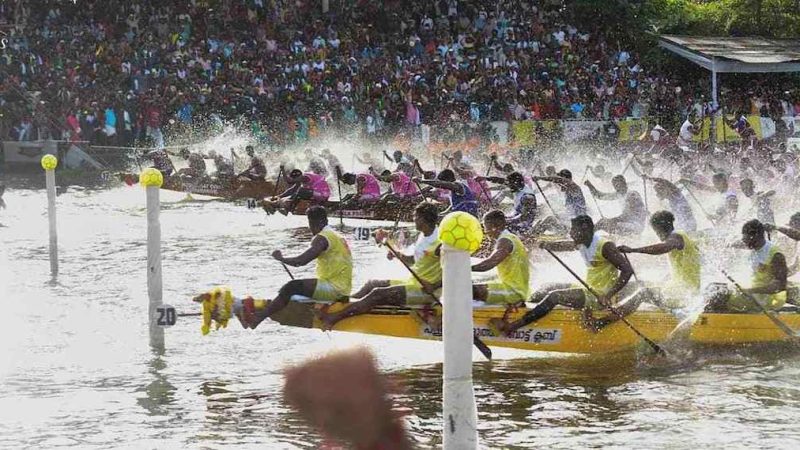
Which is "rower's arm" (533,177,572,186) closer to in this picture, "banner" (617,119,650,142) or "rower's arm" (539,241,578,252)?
"rower's arm" (539,241,578,252)

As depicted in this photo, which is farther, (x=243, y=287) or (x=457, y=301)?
(x=243, y=287)

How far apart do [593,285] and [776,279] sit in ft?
6.15

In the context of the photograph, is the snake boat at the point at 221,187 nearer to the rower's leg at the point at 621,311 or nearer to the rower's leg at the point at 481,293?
the rower's leg at the point at 481,293

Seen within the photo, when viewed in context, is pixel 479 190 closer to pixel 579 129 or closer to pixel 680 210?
pixel 680 210

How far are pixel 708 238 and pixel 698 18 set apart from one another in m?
26.7

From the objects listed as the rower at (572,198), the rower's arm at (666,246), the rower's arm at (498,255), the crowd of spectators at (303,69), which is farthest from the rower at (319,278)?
the crowd of spectators at (303,69)

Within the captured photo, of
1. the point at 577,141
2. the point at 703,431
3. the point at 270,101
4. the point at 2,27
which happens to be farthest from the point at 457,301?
the point at 2,27

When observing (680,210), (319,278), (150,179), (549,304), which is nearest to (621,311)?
(549,304)

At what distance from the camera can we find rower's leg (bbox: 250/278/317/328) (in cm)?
1295

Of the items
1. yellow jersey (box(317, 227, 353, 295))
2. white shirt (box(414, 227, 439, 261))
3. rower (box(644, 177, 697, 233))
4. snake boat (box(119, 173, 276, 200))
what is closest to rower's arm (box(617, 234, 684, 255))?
white shirt (box(414, 227, 439, 261))

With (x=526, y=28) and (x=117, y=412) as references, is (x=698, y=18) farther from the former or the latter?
(x=117, y=412)

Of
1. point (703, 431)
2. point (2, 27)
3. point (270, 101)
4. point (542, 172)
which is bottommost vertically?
point (703, 431)

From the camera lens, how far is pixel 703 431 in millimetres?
11117

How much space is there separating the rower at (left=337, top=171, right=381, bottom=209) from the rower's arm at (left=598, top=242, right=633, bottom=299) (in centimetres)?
1091
